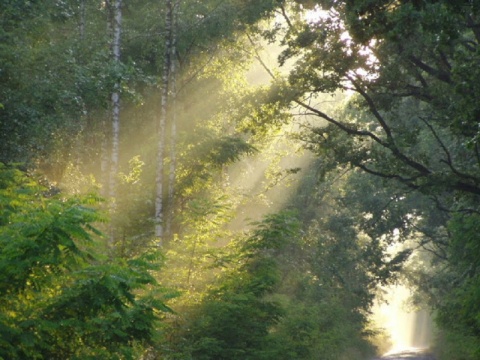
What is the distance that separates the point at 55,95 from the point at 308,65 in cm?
746

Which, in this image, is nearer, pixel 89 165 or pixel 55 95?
pixel 55 95

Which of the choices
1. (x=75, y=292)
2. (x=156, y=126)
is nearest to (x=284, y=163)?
(x=156, y=126)

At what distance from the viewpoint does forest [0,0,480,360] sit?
9.10 m

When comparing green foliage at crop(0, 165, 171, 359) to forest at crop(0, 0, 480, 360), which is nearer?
green foliage at crop(0, 165, 171, 359)

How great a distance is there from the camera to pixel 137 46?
99.9 ft

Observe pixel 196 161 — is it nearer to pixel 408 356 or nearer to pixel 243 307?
pixel 243 307

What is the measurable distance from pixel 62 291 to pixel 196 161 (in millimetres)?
21808

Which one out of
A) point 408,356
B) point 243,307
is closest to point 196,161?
point 243,307

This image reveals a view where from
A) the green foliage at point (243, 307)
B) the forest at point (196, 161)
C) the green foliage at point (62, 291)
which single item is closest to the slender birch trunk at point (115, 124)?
the forest at point (196, 161)

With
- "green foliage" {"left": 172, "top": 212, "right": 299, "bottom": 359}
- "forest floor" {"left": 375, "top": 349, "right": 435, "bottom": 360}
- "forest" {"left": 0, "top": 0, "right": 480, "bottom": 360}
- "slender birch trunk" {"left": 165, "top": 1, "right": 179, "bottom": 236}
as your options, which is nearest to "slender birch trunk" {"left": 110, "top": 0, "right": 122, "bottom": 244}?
"forest" {"left": 0, "top": 0, "right": 480, "bottom": 360}

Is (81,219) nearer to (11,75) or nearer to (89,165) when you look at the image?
(11,75)

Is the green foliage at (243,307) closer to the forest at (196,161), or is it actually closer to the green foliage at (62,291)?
the forest at (196,161)

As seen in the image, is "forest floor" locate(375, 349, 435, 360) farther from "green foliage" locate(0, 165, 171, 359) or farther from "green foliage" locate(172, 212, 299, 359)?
"green foliage" locate(0, 165, 171, 359)

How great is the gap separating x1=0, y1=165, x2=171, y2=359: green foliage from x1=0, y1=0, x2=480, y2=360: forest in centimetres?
3
